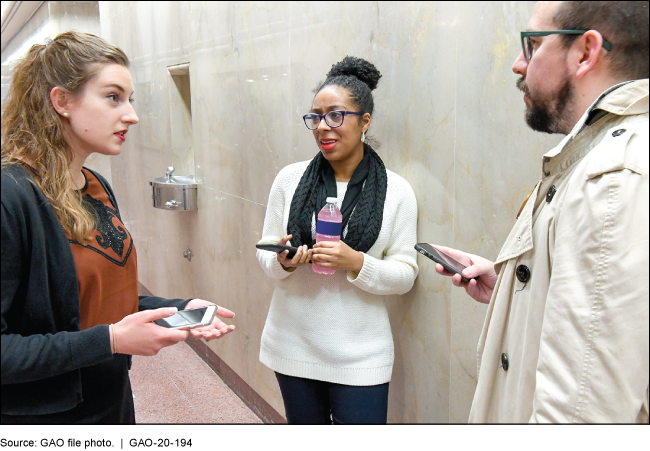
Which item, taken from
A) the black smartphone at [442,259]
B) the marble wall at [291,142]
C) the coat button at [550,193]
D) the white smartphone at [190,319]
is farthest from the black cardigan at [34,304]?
the coat button at [550,193]

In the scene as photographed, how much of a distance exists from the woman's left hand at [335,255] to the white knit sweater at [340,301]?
0.05 meters

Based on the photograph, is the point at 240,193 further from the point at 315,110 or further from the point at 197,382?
the point at 197,382

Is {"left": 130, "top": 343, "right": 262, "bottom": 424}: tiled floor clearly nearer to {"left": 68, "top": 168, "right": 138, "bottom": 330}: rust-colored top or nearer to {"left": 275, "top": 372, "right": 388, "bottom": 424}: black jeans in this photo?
{"left": 275, "top": 372, "right": 388, "bottom": 424}: black jeans

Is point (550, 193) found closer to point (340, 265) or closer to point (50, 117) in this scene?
point (340, 265)

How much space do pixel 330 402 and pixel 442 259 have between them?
576mm

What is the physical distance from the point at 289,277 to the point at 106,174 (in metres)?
0.50

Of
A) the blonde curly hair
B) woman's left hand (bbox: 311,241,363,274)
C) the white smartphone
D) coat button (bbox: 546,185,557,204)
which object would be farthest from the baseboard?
coat button (bbox: 546,185,557,204)

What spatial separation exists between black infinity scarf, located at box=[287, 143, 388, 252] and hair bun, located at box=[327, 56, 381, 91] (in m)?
0.18

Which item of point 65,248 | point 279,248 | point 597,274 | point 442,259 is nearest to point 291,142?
point 279,248

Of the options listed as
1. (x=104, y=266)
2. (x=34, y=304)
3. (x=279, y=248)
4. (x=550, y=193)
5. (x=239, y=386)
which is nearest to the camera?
(x=550, y=193)

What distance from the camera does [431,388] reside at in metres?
1.25

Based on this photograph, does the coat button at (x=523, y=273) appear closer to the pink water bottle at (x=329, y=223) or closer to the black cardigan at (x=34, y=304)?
the pink water bottle at (x=329, y=223)

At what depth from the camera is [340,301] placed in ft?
3.94

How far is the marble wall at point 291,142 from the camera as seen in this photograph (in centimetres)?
105
